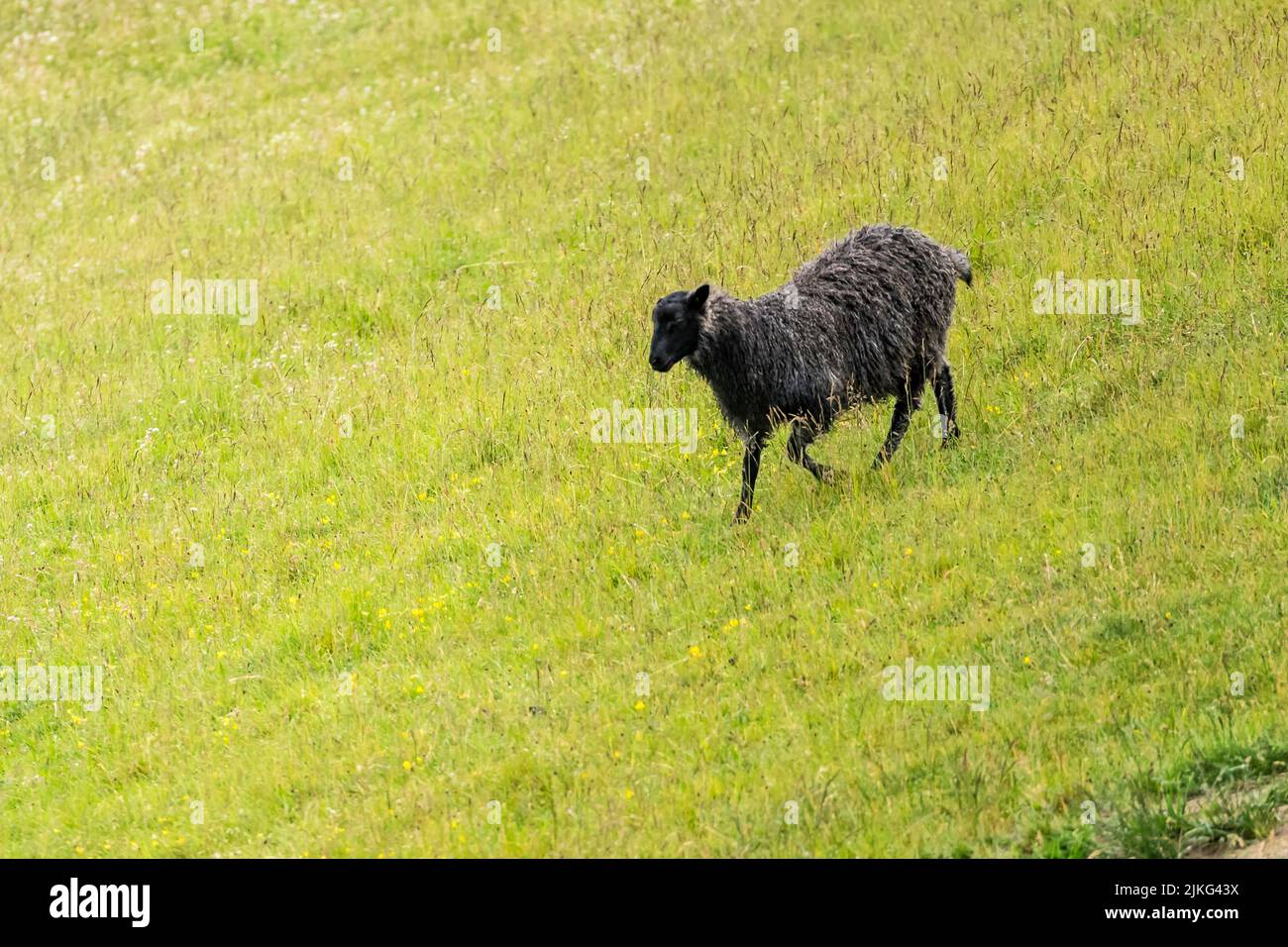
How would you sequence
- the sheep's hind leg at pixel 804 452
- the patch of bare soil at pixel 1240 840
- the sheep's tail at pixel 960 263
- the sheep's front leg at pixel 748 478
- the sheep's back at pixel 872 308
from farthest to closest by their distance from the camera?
the sheep's tail at pixel 960 263 → the sheep's back at pixel 872 308 → the sheep's hind leg at pixel 804 452 → the sheep's front leg at pixel 748 478 → the patch of bare soil at pixel 1240 840

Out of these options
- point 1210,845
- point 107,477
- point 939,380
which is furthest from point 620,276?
point 1210,845

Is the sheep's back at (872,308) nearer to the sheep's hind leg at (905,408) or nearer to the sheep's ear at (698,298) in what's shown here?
the sheep's hind leg at (905,408)

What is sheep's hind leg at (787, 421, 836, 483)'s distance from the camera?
10.4 m

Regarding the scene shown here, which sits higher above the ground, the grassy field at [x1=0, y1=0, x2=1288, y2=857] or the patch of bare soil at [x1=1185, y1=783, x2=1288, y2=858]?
the grassy field at [x1=0, y1=0, x2=1288, y2=857]

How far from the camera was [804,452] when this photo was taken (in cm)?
1043

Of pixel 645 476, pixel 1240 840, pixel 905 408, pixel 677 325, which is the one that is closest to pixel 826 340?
pixel 905 408

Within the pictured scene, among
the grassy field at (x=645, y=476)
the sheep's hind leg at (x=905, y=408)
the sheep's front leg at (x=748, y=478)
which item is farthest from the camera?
the sheep's hind leg at (x=905, y=408)

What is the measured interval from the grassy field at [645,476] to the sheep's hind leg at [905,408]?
28cm

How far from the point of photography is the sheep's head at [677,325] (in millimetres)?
10117

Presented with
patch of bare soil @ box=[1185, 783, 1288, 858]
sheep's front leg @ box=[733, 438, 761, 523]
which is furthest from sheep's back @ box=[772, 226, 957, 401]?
patch of bare soil @ box=[1185, 783, 1288, 858]

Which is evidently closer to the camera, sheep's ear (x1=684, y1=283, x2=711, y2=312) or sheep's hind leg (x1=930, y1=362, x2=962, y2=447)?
sheep's ear (x1=684, y1=283, x2=711, y2=312)

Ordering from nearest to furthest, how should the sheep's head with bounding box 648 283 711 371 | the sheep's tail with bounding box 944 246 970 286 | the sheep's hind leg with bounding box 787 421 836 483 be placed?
the sheep's head with bounding box 648 283 711 371
the sheep's hind leg with bounding box 787 421 836 483
the sheep's tail with bounding box 944 246 970 286

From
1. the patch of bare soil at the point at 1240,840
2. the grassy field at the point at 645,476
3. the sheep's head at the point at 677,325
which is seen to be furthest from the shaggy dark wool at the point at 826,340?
the patch of bare soil at the point at 1240,840

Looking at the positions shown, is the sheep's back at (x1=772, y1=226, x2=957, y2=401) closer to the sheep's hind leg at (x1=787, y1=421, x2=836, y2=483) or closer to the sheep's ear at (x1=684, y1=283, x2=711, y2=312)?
the sheep's hind leg at (x1=787, y1=421, x2=836, y2=483)
